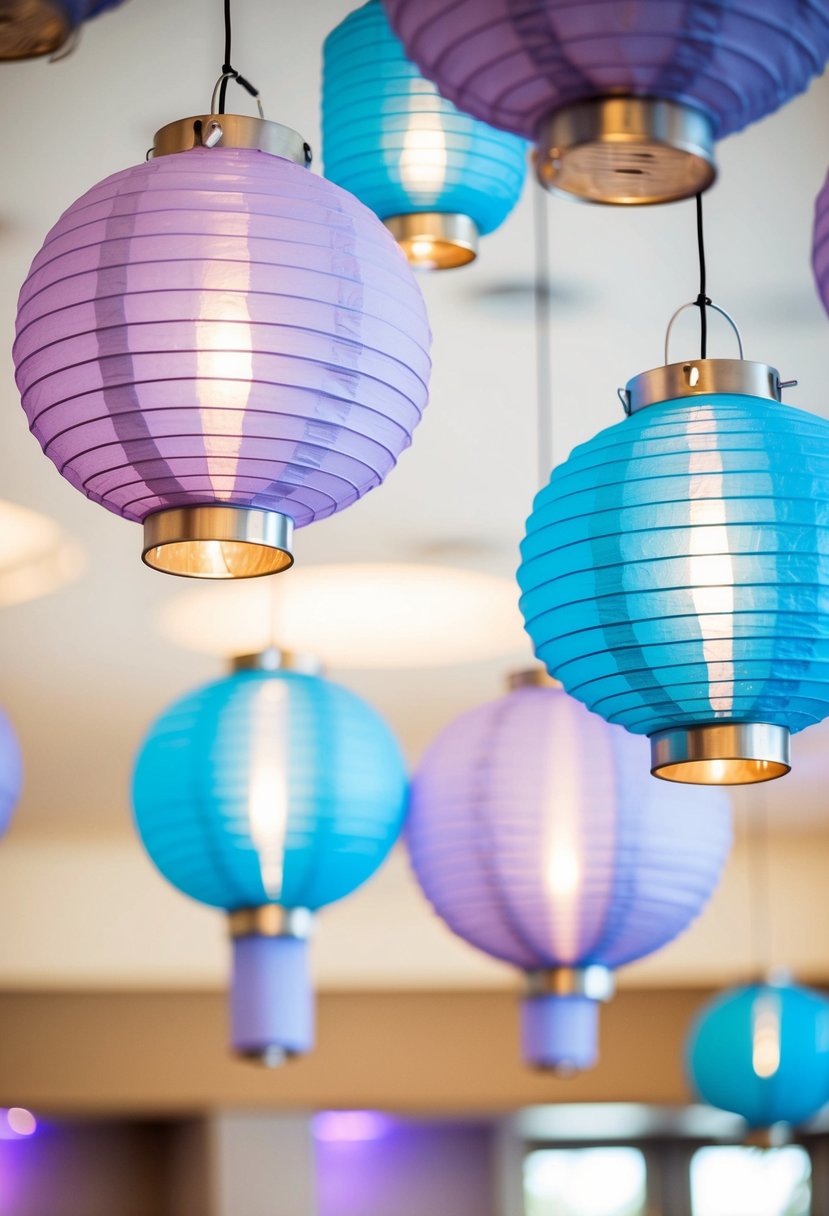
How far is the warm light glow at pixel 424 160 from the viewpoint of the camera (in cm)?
132

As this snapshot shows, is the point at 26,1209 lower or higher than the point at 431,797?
lower

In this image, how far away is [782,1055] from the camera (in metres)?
3.43

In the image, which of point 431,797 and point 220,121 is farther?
point 431,797

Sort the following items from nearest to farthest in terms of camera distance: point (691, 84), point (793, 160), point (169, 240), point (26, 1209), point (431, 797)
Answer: point (691, 84) → point (169, 240) → point (793, 160) → point (431, 797) → point (26, 1209)

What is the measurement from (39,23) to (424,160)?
57cm

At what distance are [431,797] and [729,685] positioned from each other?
3.11 feet

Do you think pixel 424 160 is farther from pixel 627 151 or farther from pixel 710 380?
pixel 627 151

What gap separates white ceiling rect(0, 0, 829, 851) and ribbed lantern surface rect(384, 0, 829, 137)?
2.69 ft

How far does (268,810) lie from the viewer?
1.86 metres

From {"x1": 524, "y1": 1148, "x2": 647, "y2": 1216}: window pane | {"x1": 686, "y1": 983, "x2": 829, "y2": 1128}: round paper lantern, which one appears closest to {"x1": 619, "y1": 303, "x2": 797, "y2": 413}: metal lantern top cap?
{"x1": 686, "y1": 983, "x2": 829, "y2": 1128}: round paper lantern

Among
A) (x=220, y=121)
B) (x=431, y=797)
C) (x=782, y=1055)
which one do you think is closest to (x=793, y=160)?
(x=431, y=797)

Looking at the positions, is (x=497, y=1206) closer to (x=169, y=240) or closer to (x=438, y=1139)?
(x=438, y=1139)

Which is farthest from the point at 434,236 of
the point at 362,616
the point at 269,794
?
the point at 362,616

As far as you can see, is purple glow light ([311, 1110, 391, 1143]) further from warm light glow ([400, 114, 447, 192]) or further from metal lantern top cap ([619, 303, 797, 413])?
metal lantern top cap ([619, 303, 797, 413])
